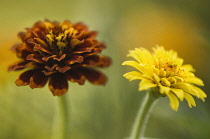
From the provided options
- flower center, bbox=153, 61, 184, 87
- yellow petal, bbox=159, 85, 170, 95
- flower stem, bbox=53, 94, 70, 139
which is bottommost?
flower stem, bbox=53, 94, 70, 139

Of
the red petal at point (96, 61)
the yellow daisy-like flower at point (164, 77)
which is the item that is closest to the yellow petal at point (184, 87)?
Result: the yellow daisy-like flower at point (164, 77)

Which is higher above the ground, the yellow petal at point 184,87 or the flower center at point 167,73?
the flower center at point 167,73

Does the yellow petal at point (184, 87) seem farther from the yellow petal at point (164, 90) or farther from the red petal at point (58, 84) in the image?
the red petal at point (58, 84)

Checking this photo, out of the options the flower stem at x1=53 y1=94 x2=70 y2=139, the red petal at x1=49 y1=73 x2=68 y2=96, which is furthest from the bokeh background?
the red petal at x1=49 y1=73 x2=68 y2=96

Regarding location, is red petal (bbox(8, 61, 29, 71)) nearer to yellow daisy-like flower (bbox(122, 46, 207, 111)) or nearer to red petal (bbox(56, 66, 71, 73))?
red petal (bbox(56, 66, 71, 73))

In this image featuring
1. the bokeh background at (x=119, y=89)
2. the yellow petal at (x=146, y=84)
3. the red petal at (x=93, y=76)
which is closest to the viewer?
the yellow petal at (x=146, y=84)

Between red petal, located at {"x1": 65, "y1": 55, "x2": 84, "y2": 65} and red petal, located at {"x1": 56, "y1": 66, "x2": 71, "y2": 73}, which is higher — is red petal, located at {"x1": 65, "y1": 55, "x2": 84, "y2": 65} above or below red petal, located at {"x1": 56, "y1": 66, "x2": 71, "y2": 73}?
above

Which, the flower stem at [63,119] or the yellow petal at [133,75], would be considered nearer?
the yellow petal at [133,75]

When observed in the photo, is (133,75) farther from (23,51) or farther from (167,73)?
(23,51)

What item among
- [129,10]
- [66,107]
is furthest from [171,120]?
[129,10]
